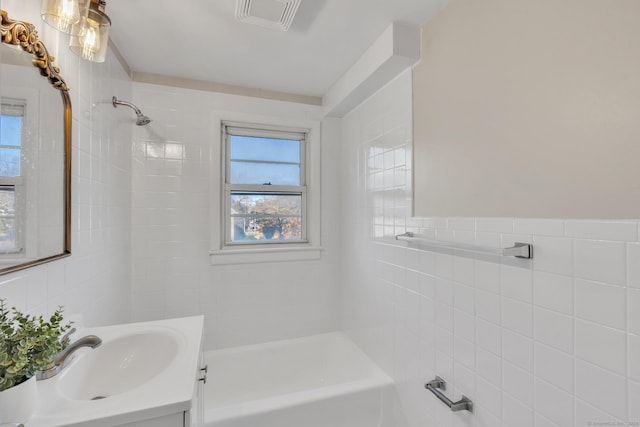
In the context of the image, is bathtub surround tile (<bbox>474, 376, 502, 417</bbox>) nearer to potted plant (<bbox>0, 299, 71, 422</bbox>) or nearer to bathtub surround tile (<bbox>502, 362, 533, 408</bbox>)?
bathtub surround tile (<bbox>502, 362, 533, 408</bbox>)

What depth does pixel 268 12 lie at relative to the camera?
4.46 ft

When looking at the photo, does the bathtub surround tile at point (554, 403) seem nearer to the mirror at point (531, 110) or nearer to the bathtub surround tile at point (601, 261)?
the bathtub surround tile at point (601, 261)

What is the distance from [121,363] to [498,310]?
5.02ft

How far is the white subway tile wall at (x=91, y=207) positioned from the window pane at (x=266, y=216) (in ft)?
2.47

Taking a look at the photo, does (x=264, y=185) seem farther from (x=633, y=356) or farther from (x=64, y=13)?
(x=633, y=356)

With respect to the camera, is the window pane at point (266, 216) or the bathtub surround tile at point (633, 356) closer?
the bathtub surround tile at point (633, 356)

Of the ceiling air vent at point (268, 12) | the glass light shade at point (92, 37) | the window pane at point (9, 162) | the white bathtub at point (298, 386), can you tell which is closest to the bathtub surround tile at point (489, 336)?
the white bathtub at point (298, 386)

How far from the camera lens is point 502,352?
1.12 metres

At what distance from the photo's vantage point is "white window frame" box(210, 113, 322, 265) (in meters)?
2.25

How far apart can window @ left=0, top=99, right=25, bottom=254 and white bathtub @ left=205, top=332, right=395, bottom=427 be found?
1225 millimetres

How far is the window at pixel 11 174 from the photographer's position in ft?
2.79

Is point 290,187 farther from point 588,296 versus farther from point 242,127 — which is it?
point 588,296

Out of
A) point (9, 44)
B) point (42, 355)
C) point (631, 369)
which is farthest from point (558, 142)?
point (9, 44)

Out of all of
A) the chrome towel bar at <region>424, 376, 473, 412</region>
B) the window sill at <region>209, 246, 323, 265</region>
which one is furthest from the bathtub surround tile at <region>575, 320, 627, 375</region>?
the window sill at <region>209, 246, 323, 265</region>
